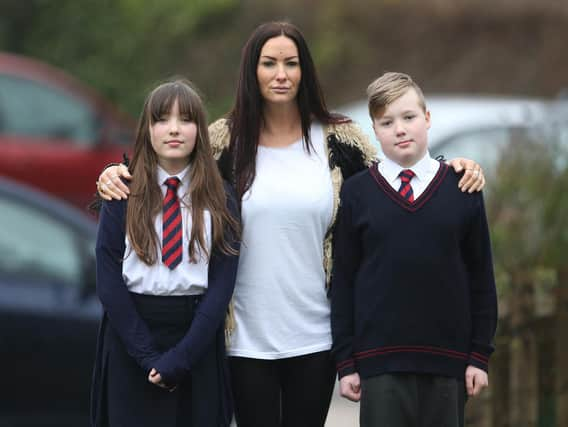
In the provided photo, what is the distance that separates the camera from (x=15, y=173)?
959 centimetres

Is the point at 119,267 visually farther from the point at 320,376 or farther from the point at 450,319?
the point at 450,319

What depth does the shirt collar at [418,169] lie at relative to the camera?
3.67 m

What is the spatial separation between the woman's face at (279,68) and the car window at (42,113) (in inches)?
244

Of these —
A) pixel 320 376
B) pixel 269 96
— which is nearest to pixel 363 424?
pixel 320 376

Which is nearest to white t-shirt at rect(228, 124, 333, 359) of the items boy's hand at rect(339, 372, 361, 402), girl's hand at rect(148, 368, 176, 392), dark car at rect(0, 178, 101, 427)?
boy's hand at rect(339, 372, 361, 402)

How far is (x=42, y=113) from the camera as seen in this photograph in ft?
32.7

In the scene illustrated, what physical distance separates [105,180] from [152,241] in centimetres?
28

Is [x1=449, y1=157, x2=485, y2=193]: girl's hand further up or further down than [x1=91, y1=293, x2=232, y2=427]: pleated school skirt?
further up

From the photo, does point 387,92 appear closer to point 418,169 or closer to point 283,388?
point 418,169

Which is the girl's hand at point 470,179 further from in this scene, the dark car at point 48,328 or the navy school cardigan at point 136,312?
Result: the dark car at point 48,328

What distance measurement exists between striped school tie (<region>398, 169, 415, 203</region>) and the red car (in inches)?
248

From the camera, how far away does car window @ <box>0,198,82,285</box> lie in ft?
19.1

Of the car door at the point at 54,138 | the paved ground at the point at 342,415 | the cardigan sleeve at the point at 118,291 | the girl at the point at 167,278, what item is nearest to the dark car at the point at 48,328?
the paved ground at the point at 342,415

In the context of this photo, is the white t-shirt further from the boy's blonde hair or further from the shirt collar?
the boy's blonde hair
